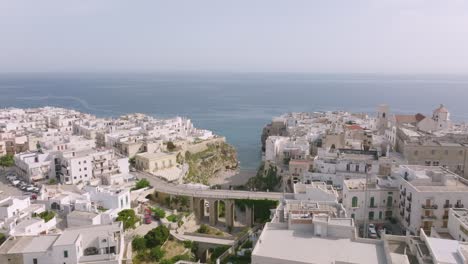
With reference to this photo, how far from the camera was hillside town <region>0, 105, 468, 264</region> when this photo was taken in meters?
23.1

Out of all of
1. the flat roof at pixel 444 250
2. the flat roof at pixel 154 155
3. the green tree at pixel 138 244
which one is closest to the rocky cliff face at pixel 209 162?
the flat roof at pixel 154 155

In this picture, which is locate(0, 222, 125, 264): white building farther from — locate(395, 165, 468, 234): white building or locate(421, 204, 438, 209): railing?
locate(421, 204, 438, 209): railing

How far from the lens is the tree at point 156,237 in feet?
106

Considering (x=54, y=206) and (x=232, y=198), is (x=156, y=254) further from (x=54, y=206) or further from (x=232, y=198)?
(x=232, y=198)

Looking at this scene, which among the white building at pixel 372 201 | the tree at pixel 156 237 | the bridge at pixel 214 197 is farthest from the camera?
the bridge at pixel 214 197

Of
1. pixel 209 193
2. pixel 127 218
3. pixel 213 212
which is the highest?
pixel 127 218

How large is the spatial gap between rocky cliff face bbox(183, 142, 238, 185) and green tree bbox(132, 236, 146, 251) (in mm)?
24089

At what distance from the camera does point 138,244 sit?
31.5 metres

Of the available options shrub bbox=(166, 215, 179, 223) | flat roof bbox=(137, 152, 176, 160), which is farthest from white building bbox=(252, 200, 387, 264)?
flat roof bbox=(137, 152, 176, 160)

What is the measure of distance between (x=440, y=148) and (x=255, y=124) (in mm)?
77888

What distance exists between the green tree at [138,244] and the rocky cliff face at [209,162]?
2409cm

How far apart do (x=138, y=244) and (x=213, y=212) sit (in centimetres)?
1413

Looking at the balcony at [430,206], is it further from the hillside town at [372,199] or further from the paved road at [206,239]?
the paved road at [206,239]

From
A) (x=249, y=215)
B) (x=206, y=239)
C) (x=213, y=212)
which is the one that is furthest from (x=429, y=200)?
(x=213, y=212)
